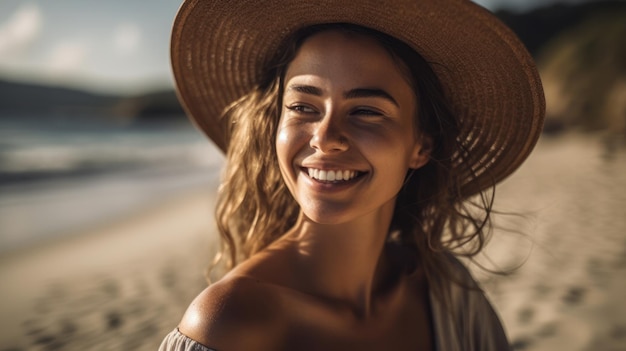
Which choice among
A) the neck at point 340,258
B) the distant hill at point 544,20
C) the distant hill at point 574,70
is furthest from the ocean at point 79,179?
the distant hill at point 544,20

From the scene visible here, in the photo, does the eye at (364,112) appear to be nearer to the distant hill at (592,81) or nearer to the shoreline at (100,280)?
the shoreline at (100,280)

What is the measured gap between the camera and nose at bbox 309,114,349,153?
1685 millimetres

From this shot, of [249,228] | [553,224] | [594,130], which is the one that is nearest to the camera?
[249,228]

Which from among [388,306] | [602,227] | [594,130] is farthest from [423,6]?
[594,130]

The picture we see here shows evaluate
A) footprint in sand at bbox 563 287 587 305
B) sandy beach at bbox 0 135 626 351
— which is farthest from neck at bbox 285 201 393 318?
footprint in sand at bbox 563 287 587 305

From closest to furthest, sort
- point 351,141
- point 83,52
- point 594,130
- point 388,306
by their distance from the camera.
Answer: point 351,141 → point 388,306 → point 594,130 → point 83,52

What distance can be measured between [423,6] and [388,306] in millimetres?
1142

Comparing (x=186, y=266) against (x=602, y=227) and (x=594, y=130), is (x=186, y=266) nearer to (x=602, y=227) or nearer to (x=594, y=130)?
(x=602, y=227)

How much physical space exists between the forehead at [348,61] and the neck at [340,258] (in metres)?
0.54

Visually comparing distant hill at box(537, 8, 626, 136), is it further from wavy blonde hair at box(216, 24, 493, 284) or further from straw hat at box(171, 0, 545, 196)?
straw hat at box(171, 0, 545, 196)

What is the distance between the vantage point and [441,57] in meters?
1.86

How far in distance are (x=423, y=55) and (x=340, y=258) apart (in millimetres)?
770

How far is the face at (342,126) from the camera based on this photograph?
5.64 ft

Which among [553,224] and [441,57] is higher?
[441,57]
